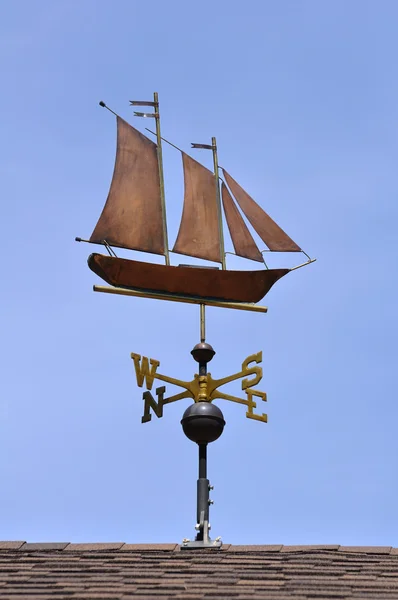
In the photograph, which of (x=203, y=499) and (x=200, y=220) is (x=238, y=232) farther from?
(x=203, y=499)

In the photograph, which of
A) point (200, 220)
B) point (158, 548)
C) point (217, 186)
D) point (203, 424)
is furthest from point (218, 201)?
point (158, 548)

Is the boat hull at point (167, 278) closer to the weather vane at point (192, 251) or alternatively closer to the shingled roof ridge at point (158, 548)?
the weather vane at point (192, 251)

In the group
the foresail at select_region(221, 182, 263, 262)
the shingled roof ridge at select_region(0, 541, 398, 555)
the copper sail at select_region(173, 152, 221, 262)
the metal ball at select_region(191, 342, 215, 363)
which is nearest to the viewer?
the shingled roof ridge at select_region(0, 541, 398, 555)

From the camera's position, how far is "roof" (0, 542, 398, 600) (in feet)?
20.2

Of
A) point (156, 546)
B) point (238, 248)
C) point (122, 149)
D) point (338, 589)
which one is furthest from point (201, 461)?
point (122, 149)

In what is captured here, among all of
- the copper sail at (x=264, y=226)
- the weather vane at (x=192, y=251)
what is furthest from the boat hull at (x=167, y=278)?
the copper sail at (x=264, y=226)

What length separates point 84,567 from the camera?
6.91m

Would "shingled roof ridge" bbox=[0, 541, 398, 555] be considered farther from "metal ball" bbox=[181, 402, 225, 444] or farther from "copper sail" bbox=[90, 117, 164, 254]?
"copper sail" bbox=[90, 117, 164, 254]

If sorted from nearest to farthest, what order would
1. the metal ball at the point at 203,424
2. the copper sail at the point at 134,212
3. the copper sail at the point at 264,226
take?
the metal ball at the point at 203,424 → the copper sail at the point at 134,212 → the copper sail at the point at 264,226

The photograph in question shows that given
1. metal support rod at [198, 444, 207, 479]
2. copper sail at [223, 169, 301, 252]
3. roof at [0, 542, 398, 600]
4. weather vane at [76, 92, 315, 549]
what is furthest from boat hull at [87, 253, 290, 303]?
roof at [0, 542, 398, 600]

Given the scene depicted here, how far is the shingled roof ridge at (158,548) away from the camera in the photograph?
723 centimetres

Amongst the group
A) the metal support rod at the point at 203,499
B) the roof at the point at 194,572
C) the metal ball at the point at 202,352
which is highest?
the metal ball at the point at 202,352

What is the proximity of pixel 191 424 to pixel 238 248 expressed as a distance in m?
3.37

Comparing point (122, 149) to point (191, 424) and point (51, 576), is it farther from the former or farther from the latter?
point (51, 576)
